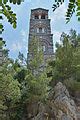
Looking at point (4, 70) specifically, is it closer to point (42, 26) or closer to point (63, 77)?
point (63, 77)

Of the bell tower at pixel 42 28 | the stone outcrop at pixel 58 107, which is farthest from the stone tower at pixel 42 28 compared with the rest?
the stone outcrop at pixel 58 107

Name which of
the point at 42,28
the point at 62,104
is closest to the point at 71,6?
the point at 62,104

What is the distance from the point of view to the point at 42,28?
45.0 meters

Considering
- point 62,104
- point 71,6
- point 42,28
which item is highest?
point 42,28

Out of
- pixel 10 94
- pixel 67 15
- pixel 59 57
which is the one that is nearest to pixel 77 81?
pixel 59 57

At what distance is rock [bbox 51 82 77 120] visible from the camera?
19.9 meters

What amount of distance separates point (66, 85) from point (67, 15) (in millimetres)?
21432

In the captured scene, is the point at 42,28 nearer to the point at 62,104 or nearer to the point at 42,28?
the point at 42,28

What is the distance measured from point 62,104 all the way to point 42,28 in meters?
25.8

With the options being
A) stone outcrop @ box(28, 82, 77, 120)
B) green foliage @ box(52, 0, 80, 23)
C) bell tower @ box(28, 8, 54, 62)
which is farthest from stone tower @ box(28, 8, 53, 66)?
green foliage @ box(52, 0, 80, 23)

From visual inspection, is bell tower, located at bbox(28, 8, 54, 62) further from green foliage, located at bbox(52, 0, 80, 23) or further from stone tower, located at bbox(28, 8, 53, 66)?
green foliage, located at bbox(52, 0, 80, 23)

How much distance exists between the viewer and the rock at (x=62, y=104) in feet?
65.4

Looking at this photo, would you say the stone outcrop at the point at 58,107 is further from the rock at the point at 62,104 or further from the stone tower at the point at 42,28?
the stone tower at the point at 42,28

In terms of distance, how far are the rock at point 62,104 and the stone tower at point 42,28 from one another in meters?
20.5
